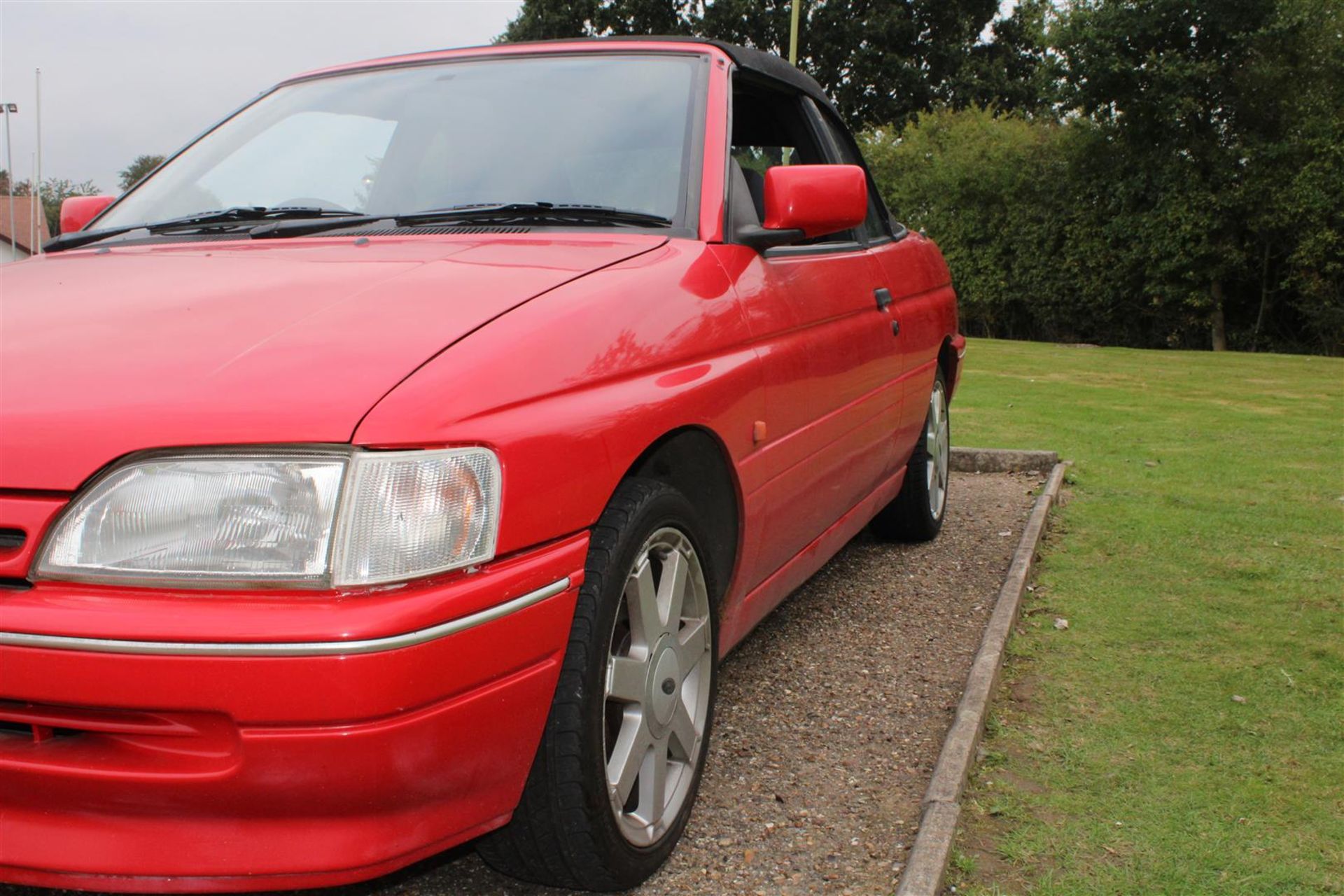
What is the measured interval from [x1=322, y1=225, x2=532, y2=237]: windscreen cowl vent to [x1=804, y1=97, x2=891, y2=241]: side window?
170 cm

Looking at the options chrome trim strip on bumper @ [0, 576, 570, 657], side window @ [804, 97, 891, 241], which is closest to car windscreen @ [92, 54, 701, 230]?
side window @ [804, 97, 891, 241]

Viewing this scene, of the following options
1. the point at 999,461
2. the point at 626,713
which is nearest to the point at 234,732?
the point at 626,713

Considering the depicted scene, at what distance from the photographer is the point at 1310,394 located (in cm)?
1247

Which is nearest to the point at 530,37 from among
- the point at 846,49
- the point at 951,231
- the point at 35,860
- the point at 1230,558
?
the point at 846,49

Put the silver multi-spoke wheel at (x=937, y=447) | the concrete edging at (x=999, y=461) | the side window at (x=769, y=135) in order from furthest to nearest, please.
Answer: the concrete edging at (x=999, y=461), the silver multi-spoke wheel at (x=937, y=447), the side window at (x=769, y=135)

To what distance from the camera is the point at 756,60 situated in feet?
12.1

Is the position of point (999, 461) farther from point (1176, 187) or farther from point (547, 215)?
point (1176, 187)

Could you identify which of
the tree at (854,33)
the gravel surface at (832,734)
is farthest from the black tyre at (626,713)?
the tree at (854,33)

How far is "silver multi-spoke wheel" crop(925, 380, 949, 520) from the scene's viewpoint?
518cm

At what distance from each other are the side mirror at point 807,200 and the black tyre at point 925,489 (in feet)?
6.60

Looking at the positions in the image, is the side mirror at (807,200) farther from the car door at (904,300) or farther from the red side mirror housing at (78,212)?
the red side mirror housing at (78,212)

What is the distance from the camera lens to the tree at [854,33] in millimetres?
34906

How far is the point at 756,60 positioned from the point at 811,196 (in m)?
0.89

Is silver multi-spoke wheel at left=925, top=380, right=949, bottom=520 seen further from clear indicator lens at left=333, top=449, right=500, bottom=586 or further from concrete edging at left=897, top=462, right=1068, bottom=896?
clear indicator lens at left=333, top=449, right=500, bottom=586
